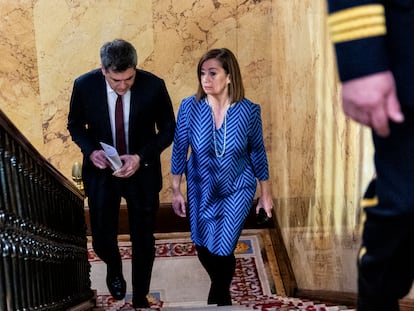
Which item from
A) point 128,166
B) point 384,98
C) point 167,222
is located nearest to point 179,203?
point 128,166

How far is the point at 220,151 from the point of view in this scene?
3.73m

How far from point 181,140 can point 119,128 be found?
0.41 metres

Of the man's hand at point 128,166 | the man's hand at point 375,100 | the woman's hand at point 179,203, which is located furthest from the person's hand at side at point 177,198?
the man's hand at point 375,100

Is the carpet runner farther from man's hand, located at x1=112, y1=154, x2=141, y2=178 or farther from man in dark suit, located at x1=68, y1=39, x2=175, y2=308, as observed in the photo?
man's hand, located at x1=112, y1=154, x2=141, y2=178

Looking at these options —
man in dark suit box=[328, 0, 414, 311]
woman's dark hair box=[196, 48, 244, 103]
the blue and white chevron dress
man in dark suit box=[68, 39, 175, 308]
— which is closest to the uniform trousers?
man in dark suit box=[328, 0, 414, 311]

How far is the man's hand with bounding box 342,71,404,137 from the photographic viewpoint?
1354 millimetres

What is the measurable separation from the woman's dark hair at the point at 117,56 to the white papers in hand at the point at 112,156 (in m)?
0.44

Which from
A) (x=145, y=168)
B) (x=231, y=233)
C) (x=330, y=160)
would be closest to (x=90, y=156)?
(x=145, y=168)

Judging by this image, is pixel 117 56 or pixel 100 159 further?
pixel 100 159

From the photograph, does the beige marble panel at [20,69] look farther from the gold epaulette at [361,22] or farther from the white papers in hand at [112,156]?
the gold epaulette at [361,22]

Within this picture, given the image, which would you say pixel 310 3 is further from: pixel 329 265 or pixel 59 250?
pixel 59 250

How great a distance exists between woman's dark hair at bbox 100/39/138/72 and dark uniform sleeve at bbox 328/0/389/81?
2445mm

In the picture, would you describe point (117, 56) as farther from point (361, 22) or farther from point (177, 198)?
point (361, 22)

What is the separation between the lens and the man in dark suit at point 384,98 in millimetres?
1365
